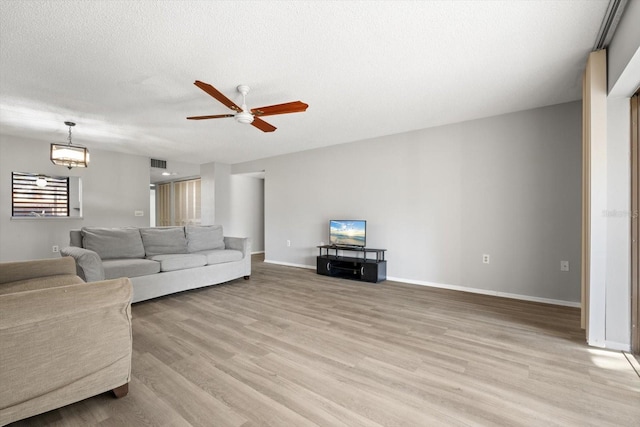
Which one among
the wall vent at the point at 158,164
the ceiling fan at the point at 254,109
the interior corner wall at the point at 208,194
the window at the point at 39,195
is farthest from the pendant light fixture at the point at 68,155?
the interior corner wall at the point at 208,194

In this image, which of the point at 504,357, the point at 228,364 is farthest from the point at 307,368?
the point at 504,357

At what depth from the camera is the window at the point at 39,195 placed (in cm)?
491

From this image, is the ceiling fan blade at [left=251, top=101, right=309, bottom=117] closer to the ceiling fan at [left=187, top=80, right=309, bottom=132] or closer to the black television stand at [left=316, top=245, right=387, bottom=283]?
the ceiling fan at [left=187, top=80, right=309, bottom=132]

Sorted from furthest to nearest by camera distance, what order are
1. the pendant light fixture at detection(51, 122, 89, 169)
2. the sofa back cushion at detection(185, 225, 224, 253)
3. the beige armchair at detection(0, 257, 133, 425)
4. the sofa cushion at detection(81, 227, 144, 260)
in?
the sofa back cushion at detection(185, 225, 224, 253) → the pendant light fixture at detection(51, 122, 89, 169) → the sofa cushion at detection(81, 227, 144, 260) → the beige armchair at detection(0, 257, 133, 425)

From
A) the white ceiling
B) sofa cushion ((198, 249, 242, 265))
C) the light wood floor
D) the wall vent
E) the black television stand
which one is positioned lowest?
the light wood floor

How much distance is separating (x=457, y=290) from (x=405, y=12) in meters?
3.49

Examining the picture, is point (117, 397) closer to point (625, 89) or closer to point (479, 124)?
point (625, 89)

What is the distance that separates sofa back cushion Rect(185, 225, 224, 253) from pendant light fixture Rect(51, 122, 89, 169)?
5.34 feet

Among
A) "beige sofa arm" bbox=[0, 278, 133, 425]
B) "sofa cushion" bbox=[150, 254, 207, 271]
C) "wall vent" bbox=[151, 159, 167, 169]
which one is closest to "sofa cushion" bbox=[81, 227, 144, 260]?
"sofa cushion" bbox=[150, 254, 207, 271]

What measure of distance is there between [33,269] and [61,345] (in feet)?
5.39

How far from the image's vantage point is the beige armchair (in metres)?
1.29

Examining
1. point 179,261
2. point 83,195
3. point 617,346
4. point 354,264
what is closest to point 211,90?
point 179,261

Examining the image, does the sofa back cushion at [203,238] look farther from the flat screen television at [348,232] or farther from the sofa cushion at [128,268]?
the flat screen television at [348,232]

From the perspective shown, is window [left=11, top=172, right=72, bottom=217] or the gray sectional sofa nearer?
the gray sectional sofa
